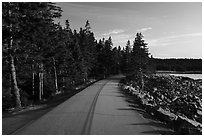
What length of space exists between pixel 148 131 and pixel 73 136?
2.69 m

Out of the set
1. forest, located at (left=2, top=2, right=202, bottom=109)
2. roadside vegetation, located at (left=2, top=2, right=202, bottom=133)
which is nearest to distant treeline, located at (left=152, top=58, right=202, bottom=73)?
roadside vegetation, located at (left=2, top=2, right=202, bottom=133)

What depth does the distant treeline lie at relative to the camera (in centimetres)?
13314

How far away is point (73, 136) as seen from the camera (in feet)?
27.6

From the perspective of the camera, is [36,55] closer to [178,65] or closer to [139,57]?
[139,57]

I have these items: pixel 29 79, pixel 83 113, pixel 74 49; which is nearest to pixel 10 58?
pixel 83 113

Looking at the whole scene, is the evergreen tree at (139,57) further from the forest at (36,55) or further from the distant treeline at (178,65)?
the distant treeline at (178,65)

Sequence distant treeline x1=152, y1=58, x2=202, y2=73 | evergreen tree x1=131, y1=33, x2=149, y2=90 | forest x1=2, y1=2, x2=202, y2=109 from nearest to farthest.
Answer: forest x1=2, y1=2, x2=202, y2=109 → evergreen tree x1=131, y1=33, x2=149, y2=90 → distant treeline x1=152, y1=58, x2=202, y2=73

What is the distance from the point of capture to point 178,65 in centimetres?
14275

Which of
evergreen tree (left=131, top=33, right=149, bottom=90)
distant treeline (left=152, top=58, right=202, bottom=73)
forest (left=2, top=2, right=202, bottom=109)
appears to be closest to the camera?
forest (left=2, top=2, right=202, bottom=109)

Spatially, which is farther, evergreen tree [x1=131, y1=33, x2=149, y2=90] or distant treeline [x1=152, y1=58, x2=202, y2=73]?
distant treeline [x1=152, y1=58, x2=202, y2=73]

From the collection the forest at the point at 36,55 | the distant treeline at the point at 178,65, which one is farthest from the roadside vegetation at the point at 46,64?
the distant treeline at the point at 178,65

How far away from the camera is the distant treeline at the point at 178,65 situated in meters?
133

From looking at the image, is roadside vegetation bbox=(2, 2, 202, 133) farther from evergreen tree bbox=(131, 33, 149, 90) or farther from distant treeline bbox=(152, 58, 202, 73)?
distant treeline bbox=(152, 58, 202, 73)

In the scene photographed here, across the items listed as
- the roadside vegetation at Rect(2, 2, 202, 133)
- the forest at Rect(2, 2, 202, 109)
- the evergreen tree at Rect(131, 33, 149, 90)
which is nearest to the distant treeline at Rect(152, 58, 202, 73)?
the roadside vegetation at Rect(2, 2, 202, 133)
